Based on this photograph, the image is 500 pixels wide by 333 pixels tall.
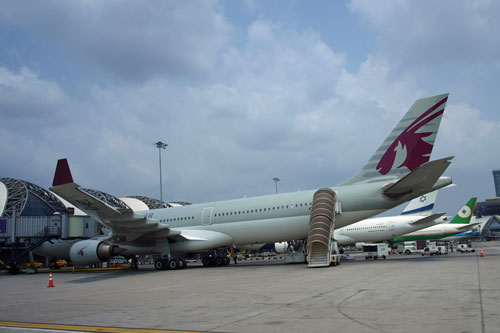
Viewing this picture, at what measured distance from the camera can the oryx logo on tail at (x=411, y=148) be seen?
1856 cm

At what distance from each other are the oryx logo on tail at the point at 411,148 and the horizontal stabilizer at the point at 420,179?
4.48 feet

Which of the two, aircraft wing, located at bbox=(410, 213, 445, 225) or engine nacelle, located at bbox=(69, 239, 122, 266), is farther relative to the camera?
aircraft wing, located at bbox=(410, 213, 445, 225)

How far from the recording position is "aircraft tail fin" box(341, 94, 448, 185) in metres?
18.5

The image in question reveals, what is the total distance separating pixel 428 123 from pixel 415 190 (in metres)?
3.20

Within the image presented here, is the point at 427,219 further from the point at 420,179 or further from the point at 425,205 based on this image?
the point at 420,179

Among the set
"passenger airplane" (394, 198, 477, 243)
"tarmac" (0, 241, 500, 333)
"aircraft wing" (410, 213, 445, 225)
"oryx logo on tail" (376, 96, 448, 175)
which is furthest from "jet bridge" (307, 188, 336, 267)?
"passenger airplane" (394, 198, 477, 243)

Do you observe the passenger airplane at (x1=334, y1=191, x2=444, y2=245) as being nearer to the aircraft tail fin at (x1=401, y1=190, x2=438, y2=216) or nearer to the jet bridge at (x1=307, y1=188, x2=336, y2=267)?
the aircraft tail fin at (x1=401, y1=190, x2=438, y2=216)

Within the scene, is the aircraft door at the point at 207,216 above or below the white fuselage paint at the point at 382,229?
above

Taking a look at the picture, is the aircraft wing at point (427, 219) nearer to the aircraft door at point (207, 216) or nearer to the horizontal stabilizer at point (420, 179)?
the horizontal stabilizer at point (420, 179)

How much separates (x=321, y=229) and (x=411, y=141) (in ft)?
19.5

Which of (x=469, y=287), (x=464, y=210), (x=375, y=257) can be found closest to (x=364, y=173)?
(x=469, y=287)

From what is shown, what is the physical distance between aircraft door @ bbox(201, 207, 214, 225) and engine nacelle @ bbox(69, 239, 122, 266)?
5155 millimetres

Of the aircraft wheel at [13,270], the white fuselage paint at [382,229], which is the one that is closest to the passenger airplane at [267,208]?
the aircraft wheel at [13,270]

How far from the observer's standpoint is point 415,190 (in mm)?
18109
